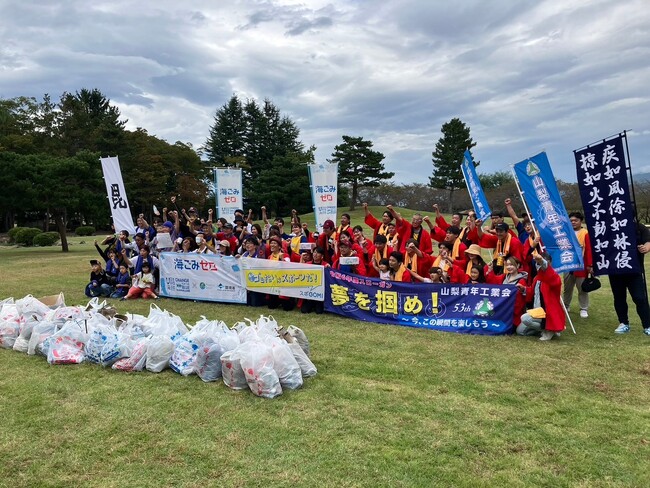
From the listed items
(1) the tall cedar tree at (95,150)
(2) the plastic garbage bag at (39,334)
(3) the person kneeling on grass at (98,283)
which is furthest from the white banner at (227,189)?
(1) the tall cedar tree at (95,150)

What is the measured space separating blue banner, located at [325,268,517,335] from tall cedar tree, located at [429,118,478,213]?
43.9 meters

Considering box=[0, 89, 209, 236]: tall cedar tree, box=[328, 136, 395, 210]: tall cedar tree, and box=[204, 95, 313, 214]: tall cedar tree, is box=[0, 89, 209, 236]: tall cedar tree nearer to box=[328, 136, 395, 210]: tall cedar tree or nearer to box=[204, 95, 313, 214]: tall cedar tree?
box=[204, 95, 313, 214]: tall cedar tree

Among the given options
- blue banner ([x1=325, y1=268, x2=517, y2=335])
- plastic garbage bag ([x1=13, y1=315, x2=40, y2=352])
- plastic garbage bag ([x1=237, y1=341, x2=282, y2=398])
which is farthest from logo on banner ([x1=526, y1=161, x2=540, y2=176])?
plastic garbage bag ([x1=13, y1=315, x2=40, y2=352])

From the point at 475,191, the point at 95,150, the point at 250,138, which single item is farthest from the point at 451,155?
the point at 475,191

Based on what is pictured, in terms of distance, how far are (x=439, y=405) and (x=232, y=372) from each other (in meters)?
2.05

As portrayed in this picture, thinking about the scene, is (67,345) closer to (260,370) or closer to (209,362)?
(209,362)

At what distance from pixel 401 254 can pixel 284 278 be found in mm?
2267

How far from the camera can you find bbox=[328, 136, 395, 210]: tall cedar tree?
43.4 metres

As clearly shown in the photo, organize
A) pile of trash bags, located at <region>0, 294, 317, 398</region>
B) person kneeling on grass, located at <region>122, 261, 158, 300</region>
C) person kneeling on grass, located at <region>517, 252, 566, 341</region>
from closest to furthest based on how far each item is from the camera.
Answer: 1. pile of trash bags, located at <region>0, 294, 317, 398</region>
2. person kneeling on grass, located at <region>517, 252, 566, 341</region>
3. person kneeling on grass, located at <region>122, 261, 158, 300</region>

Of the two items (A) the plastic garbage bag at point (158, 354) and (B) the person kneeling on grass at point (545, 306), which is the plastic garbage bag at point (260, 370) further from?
(B) the person kneeling on grass at point (545, 306)

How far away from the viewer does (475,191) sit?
971 cm

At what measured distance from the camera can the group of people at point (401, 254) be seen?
6551 mm

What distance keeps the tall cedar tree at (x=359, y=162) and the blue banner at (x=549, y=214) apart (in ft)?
121

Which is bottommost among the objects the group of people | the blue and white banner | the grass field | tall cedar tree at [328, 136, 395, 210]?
the grass field
